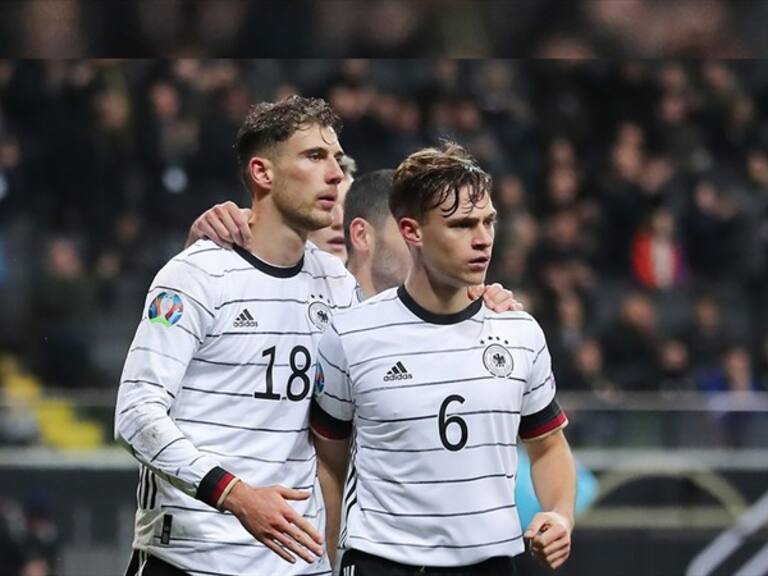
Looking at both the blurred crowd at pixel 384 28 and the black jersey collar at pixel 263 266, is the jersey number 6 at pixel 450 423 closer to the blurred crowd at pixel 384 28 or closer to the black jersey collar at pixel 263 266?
the black jersey collar at pixel 263 266

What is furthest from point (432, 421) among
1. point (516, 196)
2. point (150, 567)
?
point (516, 196)

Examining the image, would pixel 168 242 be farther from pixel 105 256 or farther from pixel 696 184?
pixel 696 184

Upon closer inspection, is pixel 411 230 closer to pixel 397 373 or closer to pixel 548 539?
pixel 397 373

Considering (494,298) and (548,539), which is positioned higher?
(494,298)

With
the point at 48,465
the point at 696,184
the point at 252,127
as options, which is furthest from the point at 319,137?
the point at 696,184

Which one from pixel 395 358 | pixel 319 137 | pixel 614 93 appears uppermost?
pixel 614 93

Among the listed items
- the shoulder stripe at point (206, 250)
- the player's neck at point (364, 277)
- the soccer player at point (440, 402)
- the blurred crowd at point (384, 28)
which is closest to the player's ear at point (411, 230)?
the soccer player at point (440, 402)

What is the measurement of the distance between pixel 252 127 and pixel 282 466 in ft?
2.47

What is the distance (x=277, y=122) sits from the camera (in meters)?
3.39

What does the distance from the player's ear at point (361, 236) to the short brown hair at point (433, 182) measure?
30.1 inches

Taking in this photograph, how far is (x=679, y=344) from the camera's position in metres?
9.41

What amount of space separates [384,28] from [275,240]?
169cm

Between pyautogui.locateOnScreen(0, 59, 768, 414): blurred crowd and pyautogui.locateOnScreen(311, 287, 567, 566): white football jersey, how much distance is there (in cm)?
519

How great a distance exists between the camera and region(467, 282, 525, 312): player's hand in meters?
3.21
